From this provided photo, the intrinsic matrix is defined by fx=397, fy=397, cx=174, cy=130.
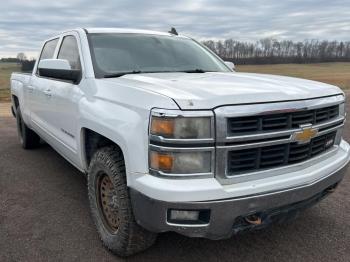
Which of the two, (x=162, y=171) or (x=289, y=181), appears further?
(x=289, y=181)

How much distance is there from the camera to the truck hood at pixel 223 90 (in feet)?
8.16

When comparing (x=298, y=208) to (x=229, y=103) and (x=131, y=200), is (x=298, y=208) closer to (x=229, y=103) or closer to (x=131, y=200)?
(x=229, y=103)

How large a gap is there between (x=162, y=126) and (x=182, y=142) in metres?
0.16

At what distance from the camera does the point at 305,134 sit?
2.80 m

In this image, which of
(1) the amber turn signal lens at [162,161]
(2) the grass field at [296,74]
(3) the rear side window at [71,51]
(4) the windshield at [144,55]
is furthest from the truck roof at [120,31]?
(2) the grass field at [296,74]

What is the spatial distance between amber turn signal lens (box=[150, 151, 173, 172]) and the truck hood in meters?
0.33

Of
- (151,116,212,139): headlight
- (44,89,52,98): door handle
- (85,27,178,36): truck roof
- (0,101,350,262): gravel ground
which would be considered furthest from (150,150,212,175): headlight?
(44,89,52,98): door handle

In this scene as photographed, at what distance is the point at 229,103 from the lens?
98.1 inches

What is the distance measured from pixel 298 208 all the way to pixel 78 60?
2480mm

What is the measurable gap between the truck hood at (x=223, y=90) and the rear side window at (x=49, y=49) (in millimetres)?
2145

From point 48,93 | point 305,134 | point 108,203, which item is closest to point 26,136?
point 48,93

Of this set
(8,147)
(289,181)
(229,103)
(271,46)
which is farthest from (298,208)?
(271,46)

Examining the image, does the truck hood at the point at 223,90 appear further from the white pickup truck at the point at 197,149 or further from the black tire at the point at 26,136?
the black tire at the point at 26,136

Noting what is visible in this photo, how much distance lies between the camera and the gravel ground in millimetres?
3162
